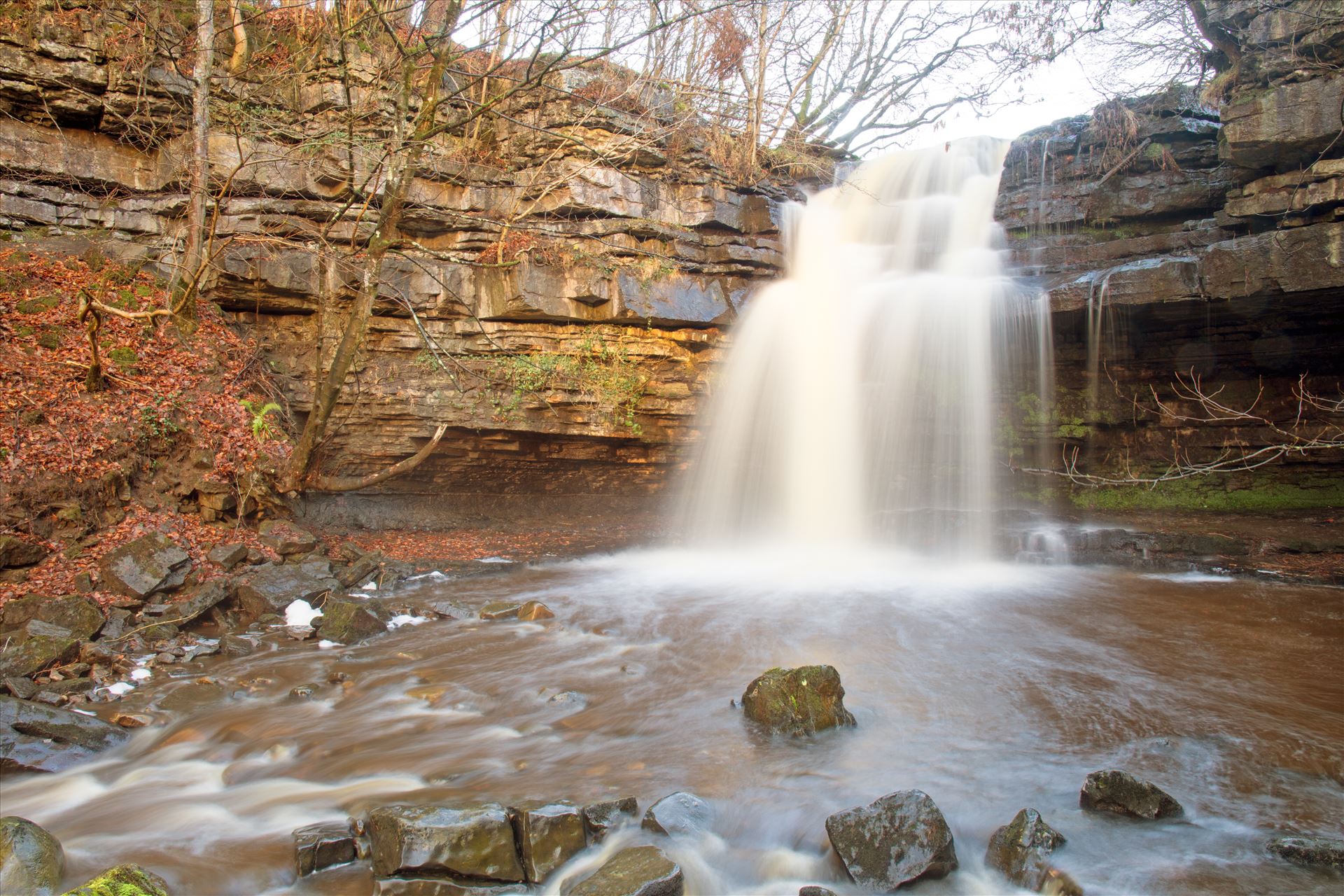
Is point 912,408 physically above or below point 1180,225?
below

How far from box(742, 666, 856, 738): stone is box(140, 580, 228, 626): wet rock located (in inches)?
214

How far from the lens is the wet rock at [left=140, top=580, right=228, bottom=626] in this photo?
22.9 ft

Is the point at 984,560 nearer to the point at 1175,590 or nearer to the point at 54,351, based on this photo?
the point at 1175,590

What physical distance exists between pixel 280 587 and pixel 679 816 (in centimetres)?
565

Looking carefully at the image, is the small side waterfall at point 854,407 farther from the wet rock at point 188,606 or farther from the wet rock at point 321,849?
the wet rock at point 321,849

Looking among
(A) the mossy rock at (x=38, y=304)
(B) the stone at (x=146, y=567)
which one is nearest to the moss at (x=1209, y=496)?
(B) the stone at (x=146, y=567)

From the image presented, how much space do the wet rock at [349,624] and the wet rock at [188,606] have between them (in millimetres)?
1060

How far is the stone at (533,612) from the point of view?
7832 millimetres

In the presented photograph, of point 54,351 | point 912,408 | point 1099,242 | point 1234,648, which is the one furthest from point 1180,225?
point 54,351

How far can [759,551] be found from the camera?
11.9m

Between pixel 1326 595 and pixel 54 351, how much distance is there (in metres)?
14.9

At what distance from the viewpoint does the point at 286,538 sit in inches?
346

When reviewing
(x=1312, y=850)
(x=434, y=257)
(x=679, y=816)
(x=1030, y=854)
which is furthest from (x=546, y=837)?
(x=434, y=257)

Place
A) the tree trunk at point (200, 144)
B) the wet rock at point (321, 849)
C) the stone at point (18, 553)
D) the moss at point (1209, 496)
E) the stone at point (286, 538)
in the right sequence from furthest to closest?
the moss at point (1209, 496) → the tree trunk at point (200, 144) → the stone at point (286, 538) → the stone at point (18, 553) → the wet rock at point (321, 849)
